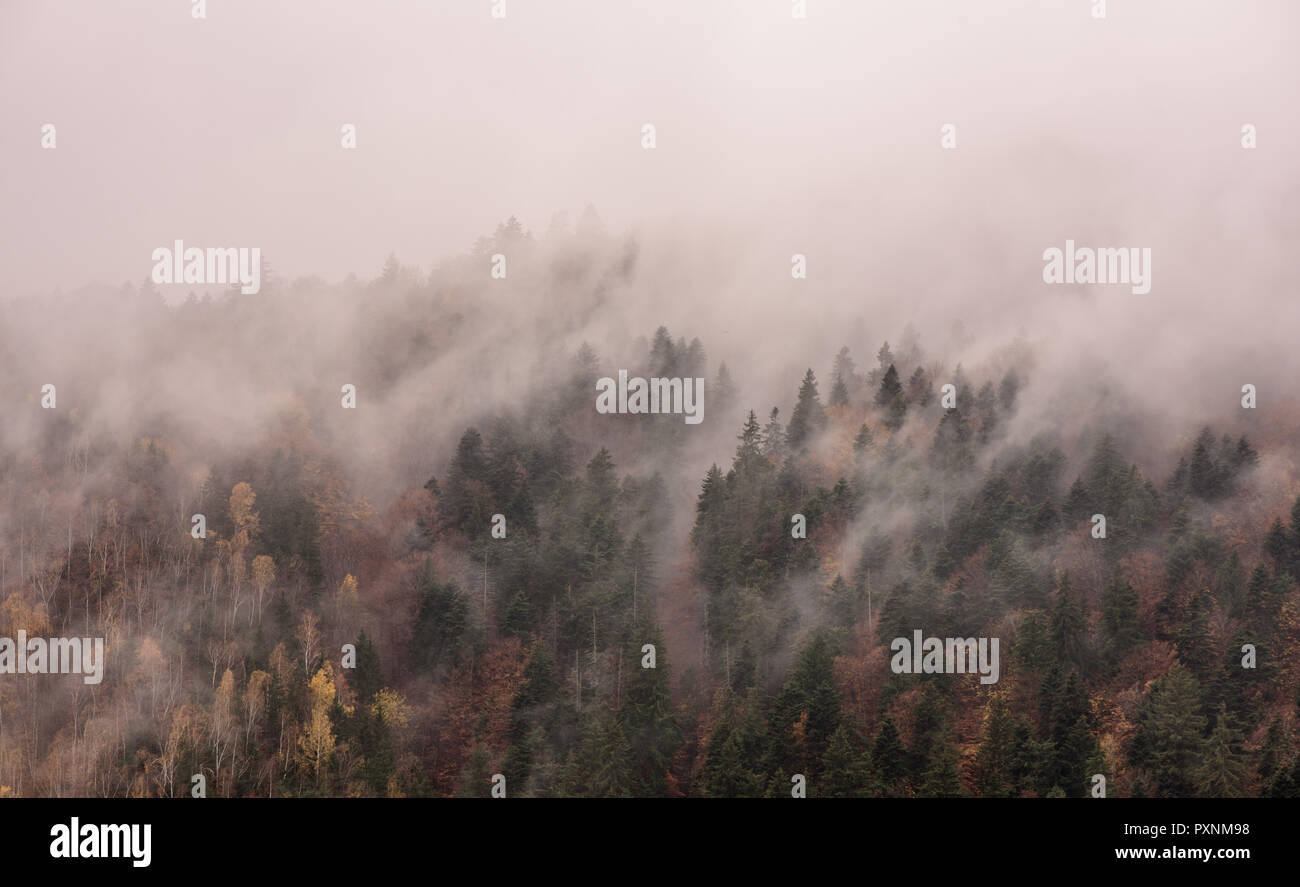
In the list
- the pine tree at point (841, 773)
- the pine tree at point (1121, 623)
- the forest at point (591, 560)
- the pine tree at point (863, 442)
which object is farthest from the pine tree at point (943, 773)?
the pine tree at point (863, 442)

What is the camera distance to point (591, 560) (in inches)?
1641

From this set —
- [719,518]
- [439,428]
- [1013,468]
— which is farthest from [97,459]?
[1013,468]

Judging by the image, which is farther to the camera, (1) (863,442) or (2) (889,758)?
(1) (863,442)

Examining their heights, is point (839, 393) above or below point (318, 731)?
above

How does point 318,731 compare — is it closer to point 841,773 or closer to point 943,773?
point 841,773

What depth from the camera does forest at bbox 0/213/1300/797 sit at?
3734 cm

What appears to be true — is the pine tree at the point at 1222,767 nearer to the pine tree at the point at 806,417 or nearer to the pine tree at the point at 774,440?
the pine tree at the point at 806,417
